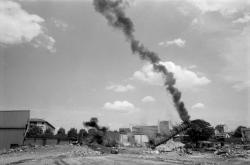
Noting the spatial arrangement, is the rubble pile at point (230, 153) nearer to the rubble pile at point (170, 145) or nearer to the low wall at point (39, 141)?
the rubble pile at point (170, 145)

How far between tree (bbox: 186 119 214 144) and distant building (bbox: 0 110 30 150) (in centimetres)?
3817

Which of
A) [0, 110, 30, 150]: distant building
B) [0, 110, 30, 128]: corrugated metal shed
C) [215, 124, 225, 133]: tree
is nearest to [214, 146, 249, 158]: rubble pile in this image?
[0, 110, 30, 150]: distant building

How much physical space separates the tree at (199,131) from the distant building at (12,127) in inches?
1503

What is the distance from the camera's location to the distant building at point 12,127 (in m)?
58.3

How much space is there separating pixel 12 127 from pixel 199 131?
42.5m

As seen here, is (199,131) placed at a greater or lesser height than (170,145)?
greater

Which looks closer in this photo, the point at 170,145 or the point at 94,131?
the point at 170,145

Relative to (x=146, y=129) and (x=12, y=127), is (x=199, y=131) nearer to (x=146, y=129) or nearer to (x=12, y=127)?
(x=12, y=127)

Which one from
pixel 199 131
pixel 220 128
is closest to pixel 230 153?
pixel 199 131

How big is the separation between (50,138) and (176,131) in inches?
1271

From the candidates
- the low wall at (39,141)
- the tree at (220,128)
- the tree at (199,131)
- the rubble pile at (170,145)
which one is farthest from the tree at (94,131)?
the tree at (220,128)

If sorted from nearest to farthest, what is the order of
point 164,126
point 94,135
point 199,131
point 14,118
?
point 199,131, point 14,118, point 94,135, point 164,126

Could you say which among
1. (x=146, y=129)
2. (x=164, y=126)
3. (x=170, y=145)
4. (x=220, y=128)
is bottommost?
(x=170, y=145)

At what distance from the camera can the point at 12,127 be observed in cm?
6003
